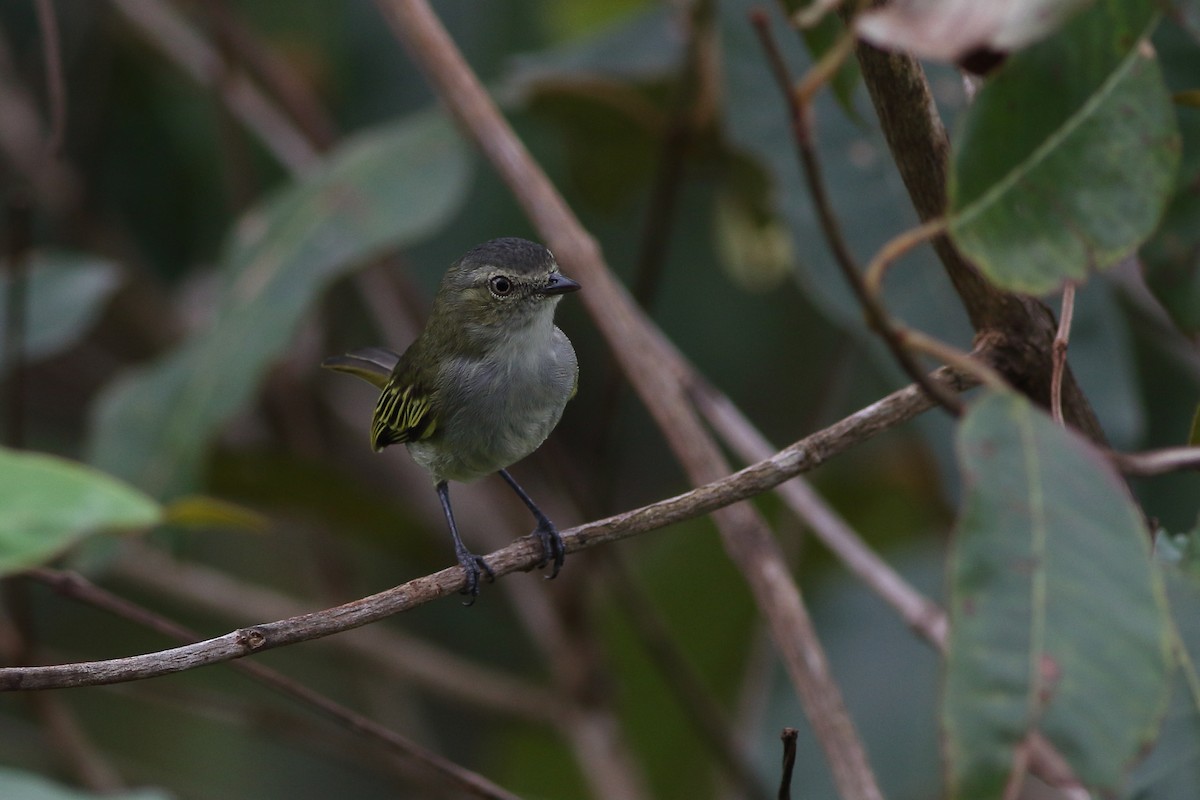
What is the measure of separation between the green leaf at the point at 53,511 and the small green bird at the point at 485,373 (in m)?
1.47

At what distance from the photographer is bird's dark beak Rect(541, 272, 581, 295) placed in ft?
9.37

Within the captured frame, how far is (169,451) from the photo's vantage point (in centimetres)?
362

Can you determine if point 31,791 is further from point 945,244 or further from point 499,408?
point 499,408

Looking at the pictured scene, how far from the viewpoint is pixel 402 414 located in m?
3.06

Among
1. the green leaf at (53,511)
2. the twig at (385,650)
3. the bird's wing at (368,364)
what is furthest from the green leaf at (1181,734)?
the twig at (385,650)

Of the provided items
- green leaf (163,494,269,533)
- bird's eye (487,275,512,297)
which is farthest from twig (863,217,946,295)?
bird's eye (487,275,512,297)

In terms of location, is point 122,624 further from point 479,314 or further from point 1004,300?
point 1004,300

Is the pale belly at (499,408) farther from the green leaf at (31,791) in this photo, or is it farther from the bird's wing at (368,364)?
the green leaf at (31,791)

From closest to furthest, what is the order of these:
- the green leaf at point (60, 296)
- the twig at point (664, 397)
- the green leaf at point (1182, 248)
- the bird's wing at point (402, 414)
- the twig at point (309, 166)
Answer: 1. the green leaf at point (1182, 248)
2. the twig at point (664, 397)
3. the bird's wing at point (402, 414)
4. the green leaf at point (60, 296)
5. the twig at point (309, 166)

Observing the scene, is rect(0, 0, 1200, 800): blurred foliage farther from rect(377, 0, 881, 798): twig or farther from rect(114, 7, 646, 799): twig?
rect(377, 0, 881, 798): twig

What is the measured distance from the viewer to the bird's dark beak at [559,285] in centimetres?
286

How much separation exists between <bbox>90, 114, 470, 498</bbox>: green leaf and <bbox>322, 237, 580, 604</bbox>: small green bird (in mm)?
506

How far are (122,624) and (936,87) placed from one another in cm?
443

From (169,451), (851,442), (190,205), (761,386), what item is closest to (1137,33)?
(851,442)
